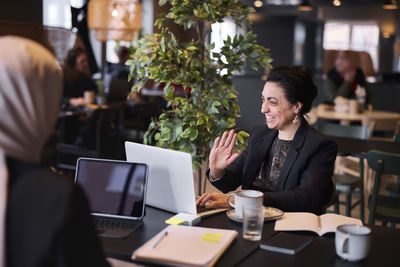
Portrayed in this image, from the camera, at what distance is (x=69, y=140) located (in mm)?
6352

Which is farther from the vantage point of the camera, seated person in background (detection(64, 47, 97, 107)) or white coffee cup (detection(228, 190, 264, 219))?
seated person in background (detection(64, 47, 97, 107))

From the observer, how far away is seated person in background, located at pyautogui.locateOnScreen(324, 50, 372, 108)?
6659mm

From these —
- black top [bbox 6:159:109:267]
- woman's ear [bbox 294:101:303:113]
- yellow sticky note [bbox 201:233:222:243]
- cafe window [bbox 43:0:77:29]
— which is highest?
cafe window [bbox 43:0:77:29]

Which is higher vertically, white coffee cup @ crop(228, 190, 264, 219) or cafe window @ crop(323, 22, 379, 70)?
cafe window @ crop(323, 22, 379, 70)

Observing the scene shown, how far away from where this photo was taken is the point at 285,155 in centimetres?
260

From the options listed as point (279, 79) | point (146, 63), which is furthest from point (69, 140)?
point (279, 79)

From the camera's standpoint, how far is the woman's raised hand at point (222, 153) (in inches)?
92.4

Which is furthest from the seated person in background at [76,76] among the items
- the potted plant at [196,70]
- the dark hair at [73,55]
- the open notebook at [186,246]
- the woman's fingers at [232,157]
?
the open notebook at [186,246]

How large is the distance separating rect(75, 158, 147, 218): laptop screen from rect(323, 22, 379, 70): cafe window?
1542 cm

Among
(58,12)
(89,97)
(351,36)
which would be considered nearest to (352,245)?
(89,97)

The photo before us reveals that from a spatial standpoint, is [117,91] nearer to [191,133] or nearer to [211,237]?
[191,133]

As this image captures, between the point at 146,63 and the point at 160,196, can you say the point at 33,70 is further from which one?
the point at 146,63

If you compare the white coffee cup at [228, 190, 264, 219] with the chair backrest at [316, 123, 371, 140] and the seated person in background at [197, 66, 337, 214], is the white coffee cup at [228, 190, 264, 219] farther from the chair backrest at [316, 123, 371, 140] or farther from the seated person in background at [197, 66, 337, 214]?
the chair backrest at [316, 123, 371, 140]

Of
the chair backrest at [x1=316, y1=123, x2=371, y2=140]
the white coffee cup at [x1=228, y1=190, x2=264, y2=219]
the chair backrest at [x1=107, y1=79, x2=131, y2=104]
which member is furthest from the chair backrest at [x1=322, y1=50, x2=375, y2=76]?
the white coffee cup at [x1=228, y1=190, x2=264, y2=219]
